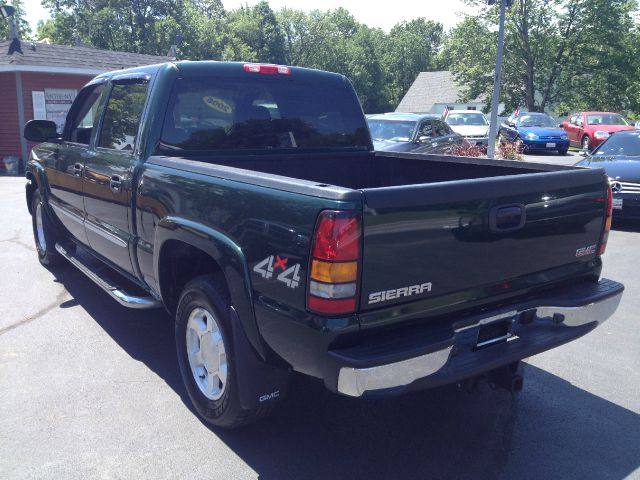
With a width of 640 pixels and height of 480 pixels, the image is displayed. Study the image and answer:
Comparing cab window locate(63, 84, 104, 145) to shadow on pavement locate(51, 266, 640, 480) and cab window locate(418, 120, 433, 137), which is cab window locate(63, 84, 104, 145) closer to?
shadow on pavement locate(51, 266, 640, 480)

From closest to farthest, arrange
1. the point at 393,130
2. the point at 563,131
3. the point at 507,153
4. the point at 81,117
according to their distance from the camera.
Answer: the point at 81,117 < the point at 393,130 < the point at 507,153 < the point at 563,131

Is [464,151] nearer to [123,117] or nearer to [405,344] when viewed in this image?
[123,117]

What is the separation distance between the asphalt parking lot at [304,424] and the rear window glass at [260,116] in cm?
166

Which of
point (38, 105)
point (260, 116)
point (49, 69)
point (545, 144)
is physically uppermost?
point (49, 69)

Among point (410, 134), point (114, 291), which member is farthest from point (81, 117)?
point (410, 134)

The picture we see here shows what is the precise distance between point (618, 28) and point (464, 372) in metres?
40.8

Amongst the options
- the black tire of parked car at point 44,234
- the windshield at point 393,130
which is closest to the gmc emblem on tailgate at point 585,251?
the black tire of parked car at point 44,234

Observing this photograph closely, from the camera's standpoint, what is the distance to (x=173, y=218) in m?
3.44

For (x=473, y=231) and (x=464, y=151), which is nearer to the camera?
(x=473, y=231)

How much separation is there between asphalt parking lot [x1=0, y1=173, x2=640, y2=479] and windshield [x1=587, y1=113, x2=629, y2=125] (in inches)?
827

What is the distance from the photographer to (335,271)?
251 centimetres

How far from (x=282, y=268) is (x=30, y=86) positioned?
17.4m

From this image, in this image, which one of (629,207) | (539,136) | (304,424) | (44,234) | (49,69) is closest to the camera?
(304,424)

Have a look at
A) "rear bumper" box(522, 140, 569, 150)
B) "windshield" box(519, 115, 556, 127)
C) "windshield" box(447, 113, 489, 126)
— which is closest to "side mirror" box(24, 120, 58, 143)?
"windshield" box(447, 113, 489, 126)
